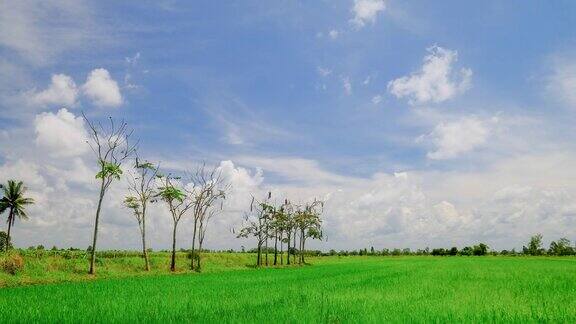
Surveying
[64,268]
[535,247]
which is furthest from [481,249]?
[64,268]

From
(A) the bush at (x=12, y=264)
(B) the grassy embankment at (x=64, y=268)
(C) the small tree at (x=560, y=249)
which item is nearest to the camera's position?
(B) the grassy embankment at (x=64, y=268)

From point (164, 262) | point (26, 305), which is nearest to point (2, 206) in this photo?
point (164, 262)

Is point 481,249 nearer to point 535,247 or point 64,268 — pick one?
point 535,247

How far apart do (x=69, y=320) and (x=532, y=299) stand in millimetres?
11871

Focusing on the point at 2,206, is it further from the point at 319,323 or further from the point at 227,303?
the point at 319,323

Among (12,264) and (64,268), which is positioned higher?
(12,264)

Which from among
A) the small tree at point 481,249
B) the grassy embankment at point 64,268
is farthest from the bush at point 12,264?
the small tree at point 481,249

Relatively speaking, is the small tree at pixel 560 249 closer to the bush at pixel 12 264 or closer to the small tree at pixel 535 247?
the small tree at pixel 535 247

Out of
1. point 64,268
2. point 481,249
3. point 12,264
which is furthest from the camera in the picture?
point 481,249

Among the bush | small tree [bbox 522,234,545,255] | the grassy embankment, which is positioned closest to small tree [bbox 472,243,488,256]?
small tree [bbox 522,234,545,255]

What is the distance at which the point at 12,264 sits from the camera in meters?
28.9

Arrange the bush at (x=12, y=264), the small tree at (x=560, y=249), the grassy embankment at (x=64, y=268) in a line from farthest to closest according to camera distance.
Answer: the small tree at (x=560, y=249), the bush at (x=12, y=264), the grassy embankment at (x=64, y=268)

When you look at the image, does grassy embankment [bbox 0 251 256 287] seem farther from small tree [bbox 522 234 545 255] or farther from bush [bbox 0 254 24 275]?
small tree [bbox 522 234 545 255]

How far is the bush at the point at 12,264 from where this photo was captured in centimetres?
2847
